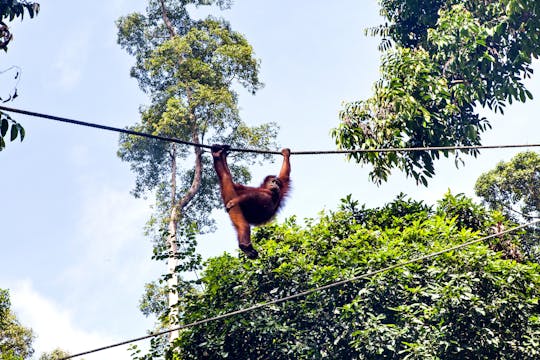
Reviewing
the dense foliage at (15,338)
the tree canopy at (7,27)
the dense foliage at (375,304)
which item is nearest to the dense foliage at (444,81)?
the dense foliage at (375,304)

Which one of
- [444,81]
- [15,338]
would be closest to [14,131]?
[444,81]

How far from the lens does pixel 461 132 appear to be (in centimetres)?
1177

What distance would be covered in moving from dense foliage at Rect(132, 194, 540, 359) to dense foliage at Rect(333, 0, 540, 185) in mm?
1981

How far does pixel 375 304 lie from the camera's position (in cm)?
797

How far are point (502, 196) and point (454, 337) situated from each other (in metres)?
11.7

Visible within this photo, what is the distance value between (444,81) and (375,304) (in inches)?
190

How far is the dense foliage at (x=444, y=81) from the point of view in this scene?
407 inches

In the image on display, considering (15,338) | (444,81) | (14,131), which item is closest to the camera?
(14,131)

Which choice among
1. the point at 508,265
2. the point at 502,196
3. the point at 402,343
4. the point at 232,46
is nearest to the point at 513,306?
the point at 508,265

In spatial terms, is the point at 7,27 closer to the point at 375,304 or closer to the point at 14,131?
the point at 14,131

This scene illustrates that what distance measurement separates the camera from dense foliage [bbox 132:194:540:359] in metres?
7.48

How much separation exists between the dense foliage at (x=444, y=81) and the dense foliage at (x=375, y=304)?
198 centimetres

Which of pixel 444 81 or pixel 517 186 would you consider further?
pixel 517 186

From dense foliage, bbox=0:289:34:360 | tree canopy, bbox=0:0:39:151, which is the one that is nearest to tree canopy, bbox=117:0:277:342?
dense foliage, bbox=0:289:34:360
